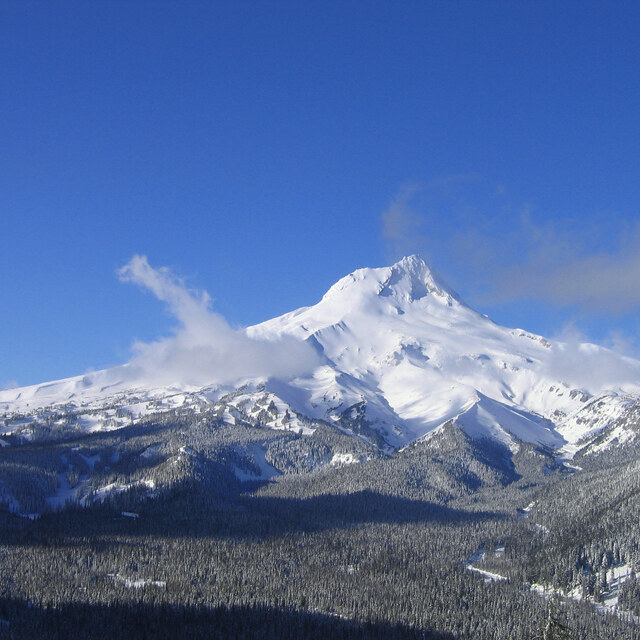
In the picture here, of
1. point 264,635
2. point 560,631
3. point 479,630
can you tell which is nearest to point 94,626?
point 264,635

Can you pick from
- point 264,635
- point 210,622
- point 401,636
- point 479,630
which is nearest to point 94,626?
point 210,622

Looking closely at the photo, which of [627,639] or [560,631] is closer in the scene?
[560,631]

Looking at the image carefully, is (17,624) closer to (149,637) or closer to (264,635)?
(149,637)

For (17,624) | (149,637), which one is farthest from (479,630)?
(17,624)

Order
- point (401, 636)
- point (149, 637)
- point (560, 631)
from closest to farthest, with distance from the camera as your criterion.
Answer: point (560, 631) < point (149, 637) < point (401, 636)

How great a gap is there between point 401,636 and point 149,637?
66054mm

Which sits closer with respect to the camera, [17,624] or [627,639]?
[17,624]

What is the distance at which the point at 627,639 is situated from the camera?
7820 inches

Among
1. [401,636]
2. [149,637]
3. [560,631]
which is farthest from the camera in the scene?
[401,636]

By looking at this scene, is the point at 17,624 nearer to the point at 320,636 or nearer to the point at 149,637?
the point at 149,637

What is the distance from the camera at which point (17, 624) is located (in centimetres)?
17962

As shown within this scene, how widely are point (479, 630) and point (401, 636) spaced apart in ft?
79.0

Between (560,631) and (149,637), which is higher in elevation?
(560,631)

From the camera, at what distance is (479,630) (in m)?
200
